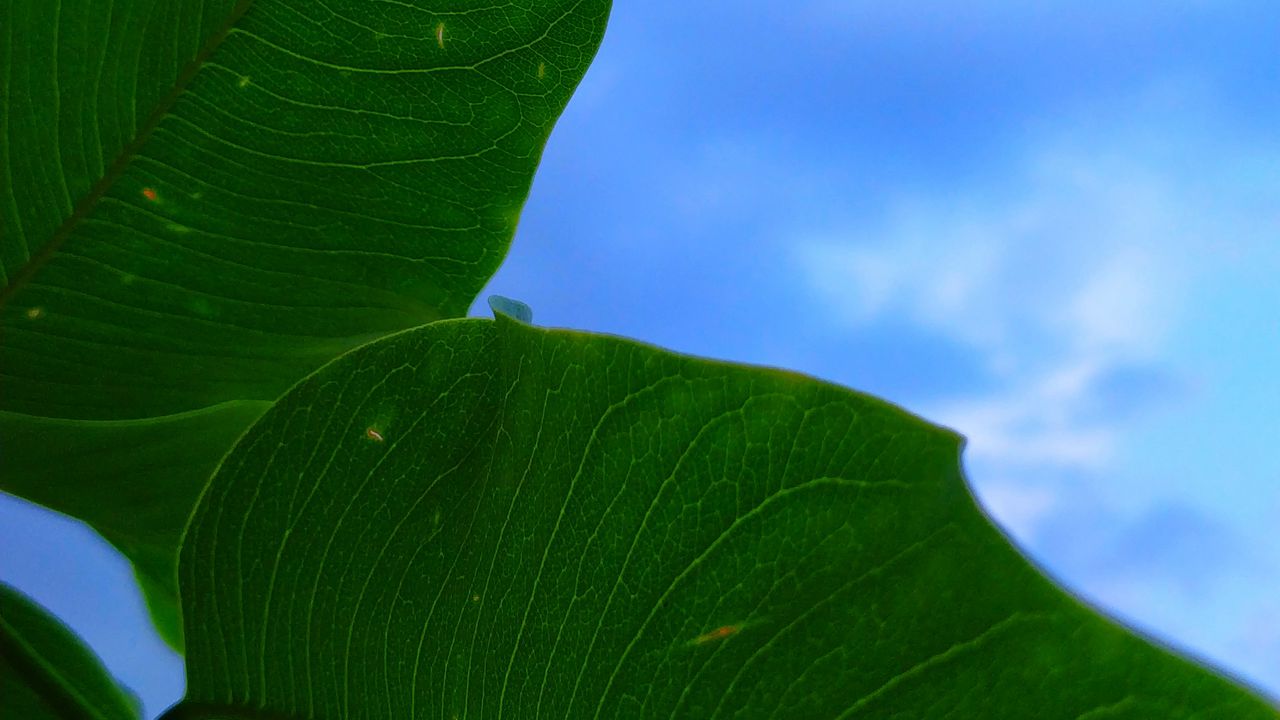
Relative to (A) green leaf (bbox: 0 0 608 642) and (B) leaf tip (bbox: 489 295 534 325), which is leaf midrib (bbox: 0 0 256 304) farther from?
(B) leaf tip (bbox: 489 295 534 325)

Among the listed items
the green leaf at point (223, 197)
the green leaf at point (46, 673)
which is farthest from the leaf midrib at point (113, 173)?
the green leaf at point (46, 673)

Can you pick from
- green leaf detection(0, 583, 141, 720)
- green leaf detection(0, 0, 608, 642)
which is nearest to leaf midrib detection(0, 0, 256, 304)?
green leaf detection(0, 0, 608, 642)

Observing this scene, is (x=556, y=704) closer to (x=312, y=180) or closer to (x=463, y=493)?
(x=463, y=493)

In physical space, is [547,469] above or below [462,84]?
below

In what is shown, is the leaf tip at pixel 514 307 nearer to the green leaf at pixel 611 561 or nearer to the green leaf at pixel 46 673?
the green leaf at pixel 611 561

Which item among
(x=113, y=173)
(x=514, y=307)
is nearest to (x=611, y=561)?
(x=514, y=307)

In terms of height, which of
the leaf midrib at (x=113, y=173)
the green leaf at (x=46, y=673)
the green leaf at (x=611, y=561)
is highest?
the leaf midrib at (x=113, y=173)

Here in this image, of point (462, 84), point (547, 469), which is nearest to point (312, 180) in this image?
point (462, 84)
